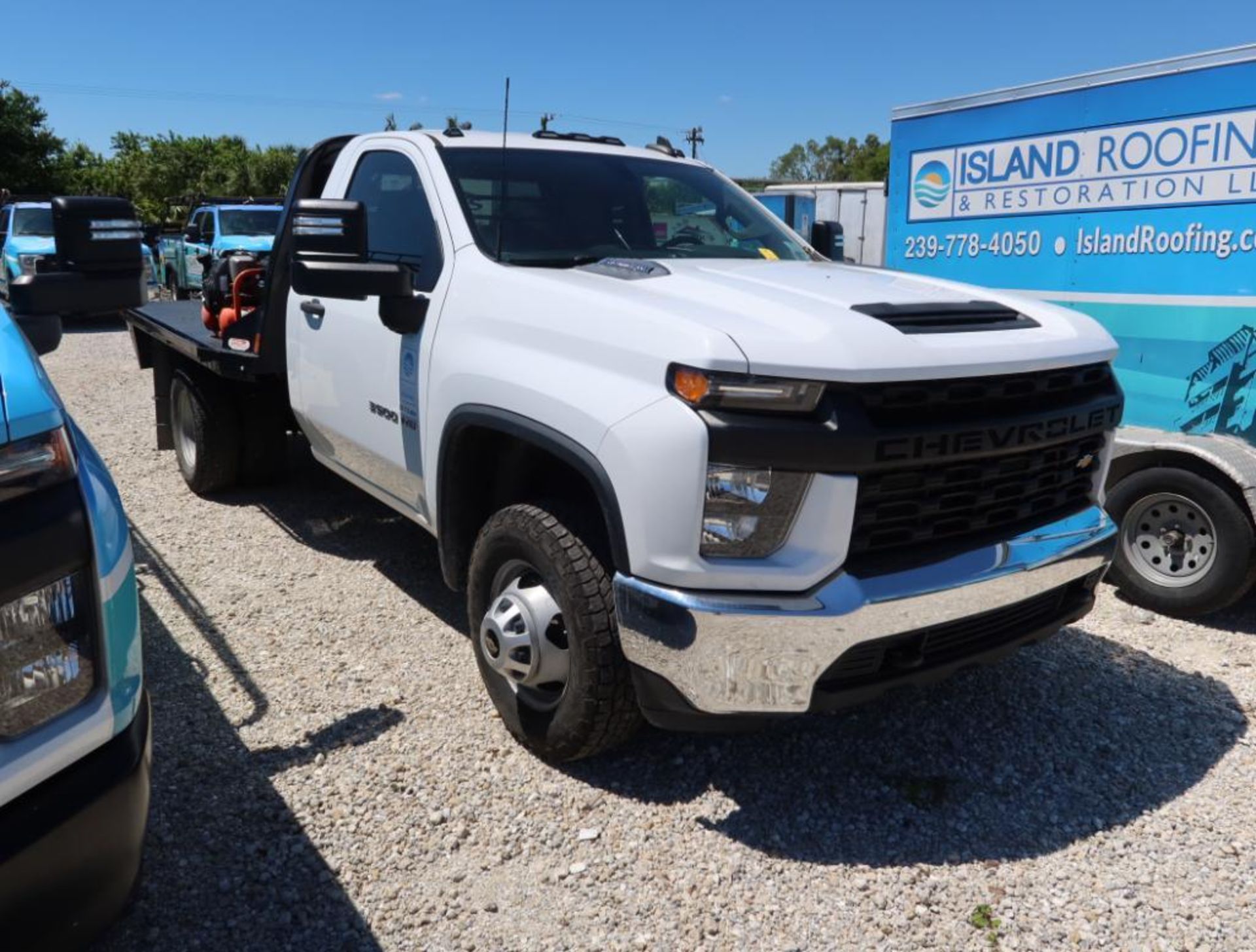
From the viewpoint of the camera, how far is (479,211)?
3.60 meters

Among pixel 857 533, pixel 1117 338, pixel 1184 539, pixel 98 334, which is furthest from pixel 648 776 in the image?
pixel 98 334

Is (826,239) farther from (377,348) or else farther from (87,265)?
(87,265)

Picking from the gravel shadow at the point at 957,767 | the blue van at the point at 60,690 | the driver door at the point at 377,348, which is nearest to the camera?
the blue van at the point at 60,690

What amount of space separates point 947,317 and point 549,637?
4.95ft

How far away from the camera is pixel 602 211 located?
3.87 metres

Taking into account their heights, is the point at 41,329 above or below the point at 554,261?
below

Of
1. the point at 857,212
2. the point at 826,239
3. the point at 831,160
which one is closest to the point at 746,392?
the point at 826,239

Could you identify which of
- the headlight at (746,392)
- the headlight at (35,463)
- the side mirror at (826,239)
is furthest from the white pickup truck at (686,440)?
the headlight at (35,463)

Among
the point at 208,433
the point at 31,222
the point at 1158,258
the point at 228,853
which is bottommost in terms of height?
the point at 228,853

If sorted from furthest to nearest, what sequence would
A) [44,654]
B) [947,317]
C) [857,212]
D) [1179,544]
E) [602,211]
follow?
[857,212]
[1179,544]
[602,211]
[947,317]
[44,654]

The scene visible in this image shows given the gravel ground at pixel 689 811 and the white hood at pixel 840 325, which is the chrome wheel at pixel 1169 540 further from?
the white hood at pixel 840 325

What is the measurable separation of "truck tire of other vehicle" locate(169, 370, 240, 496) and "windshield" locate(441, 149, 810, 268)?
2729 mm

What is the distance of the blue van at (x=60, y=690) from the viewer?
1.64 m

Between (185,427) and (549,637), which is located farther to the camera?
(185,427)
